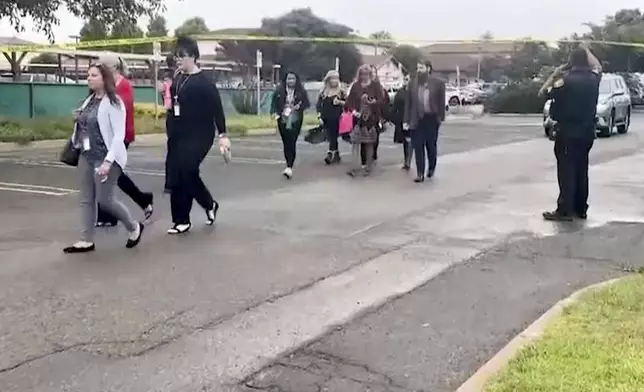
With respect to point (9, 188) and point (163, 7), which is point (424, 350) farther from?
point (163, 7)

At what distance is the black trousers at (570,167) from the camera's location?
10.5 meters

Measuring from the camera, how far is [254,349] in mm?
5738

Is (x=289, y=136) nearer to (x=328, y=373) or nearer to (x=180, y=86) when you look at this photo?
(x=180, y=86)

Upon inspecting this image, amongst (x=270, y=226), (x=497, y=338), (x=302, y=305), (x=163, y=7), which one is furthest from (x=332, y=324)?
(x=163, y=7)

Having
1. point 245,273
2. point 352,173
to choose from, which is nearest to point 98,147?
point 245,273

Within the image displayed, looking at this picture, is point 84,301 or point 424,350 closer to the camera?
point 424,350

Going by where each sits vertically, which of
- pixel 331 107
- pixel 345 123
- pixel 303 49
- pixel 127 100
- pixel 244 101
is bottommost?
pixel 244 101

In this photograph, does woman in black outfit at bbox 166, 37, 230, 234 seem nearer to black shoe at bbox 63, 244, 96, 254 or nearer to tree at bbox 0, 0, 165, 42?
black shoe at bbox 63, 244, 96, 254

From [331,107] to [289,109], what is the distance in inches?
108

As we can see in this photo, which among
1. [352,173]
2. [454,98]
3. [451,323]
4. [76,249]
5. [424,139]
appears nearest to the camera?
[451,323]

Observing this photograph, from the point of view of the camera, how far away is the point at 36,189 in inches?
513

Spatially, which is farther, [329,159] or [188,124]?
[329,159]

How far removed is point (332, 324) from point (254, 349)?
2.47 ft

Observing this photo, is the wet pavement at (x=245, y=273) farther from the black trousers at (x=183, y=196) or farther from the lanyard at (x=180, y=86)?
the lanyard at (x=180, y=86)
